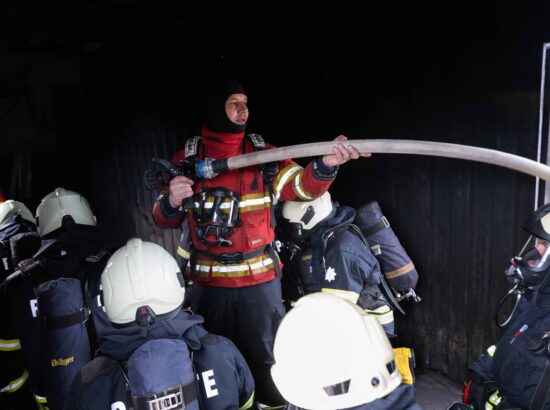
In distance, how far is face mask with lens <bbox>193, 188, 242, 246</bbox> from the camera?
3146 millimetres

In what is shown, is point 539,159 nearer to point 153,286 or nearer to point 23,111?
point 153,286

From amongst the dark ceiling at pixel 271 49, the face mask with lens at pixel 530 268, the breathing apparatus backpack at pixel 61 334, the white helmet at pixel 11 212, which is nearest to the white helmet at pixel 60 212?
the white helmet at pixel 11 212

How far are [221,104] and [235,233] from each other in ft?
3.10

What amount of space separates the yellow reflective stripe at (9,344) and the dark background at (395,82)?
2535mm

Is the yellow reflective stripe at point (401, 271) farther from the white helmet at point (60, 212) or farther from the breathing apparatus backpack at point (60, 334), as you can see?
the white helmet at point (60, 212)

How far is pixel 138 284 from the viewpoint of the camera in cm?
209

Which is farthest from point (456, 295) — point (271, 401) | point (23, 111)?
point (23, 111)

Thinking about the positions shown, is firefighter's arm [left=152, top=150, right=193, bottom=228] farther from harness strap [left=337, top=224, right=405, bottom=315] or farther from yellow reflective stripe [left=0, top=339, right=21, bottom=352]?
yellow reflective stripe [left=0, top=339, right=21, bottom=352]

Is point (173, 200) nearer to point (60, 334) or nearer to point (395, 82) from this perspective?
point (60, 334)

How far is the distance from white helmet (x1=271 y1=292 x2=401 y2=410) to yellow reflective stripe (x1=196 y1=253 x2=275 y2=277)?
1554 mm

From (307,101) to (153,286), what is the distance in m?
3.28

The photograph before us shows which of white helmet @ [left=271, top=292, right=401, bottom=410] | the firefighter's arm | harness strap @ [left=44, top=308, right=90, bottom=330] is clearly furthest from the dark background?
harness strap @ [left=44, top=308, right=90, bottom=330]

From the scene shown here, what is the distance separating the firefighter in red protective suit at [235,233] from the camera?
126 inches

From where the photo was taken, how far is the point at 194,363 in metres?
1.94
